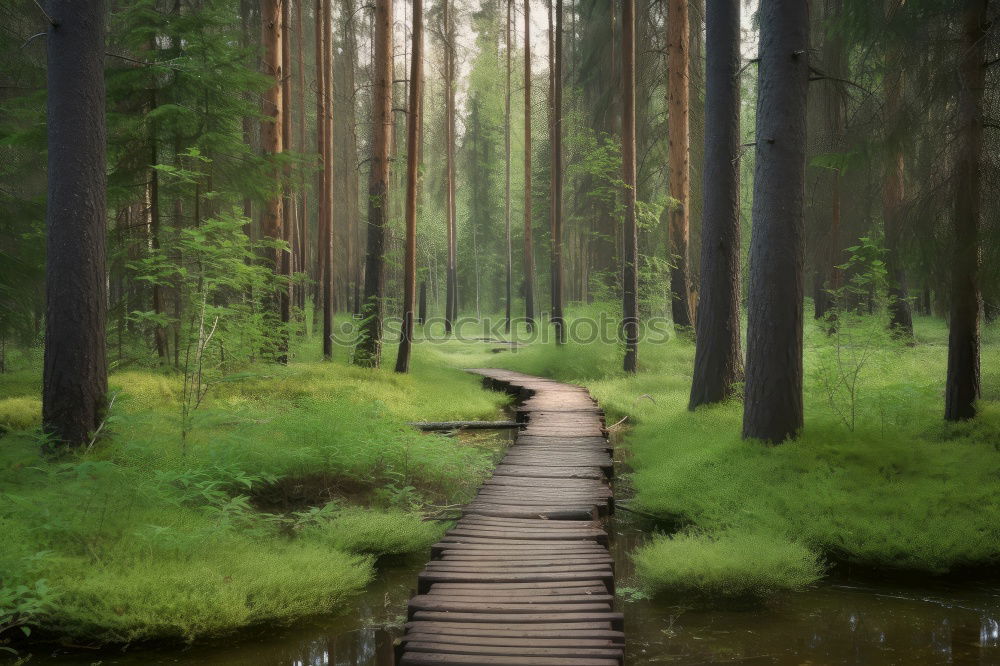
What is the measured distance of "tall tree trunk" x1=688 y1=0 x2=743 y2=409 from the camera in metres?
9.47

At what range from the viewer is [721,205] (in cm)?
957

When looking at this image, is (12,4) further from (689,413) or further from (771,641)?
(771,641)

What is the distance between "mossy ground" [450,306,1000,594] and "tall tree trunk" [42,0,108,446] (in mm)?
5926

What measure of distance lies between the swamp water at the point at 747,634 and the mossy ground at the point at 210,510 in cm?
16

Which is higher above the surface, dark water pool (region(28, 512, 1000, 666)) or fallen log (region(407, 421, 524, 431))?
fallen log (region(407, 421, 524, 431))

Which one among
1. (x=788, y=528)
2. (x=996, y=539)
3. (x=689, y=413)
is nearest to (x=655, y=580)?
(x=788, y=528)

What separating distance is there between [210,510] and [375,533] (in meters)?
1.49

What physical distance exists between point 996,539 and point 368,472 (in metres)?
6.25

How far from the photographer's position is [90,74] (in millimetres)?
6797

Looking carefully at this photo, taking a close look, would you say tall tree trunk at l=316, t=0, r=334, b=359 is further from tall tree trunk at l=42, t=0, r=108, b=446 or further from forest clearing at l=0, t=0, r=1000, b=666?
tall tree trunk at l=42, t=0, r=108, b=446

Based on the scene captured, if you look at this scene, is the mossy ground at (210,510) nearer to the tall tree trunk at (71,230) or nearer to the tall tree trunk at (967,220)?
the tall tree trunk at (71,230)

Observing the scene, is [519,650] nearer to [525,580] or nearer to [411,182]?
[525,580]

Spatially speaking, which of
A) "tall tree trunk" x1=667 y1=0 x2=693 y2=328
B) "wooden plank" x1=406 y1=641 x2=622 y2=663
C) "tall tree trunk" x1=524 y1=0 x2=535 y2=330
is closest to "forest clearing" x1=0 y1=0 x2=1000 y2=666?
"wooden plank" x1=406 y1=641 x2=622 y2=663

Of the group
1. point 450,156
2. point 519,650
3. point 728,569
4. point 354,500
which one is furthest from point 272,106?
point 450,156
